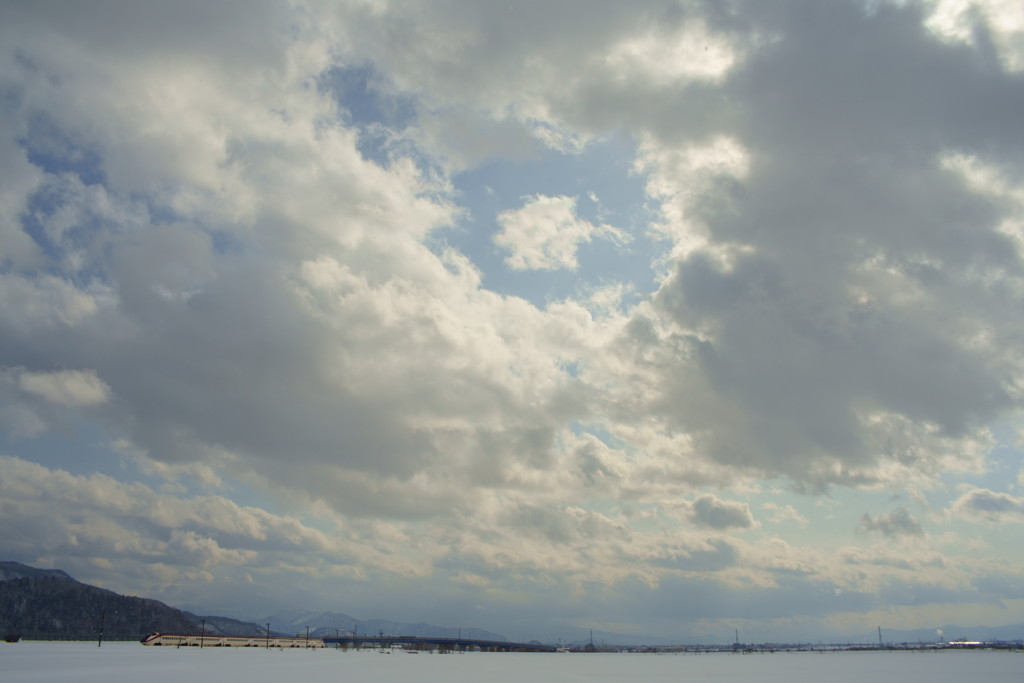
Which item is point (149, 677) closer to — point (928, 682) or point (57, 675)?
point (57, 675)

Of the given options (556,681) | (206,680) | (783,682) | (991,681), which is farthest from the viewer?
(991,681)

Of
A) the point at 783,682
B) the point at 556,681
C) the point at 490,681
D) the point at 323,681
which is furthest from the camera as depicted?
the point at 783,682

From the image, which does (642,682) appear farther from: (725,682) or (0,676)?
(0,676)

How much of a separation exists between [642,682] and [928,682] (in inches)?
2081

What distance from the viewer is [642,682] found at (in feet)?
393

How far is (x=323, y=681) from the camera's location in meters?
89.4

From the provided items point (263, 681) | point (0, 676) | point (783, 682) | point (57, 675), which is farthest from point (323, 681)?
point (783, 682)

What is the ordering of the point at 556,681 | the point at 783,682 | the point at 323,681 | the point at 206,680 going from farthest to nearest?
the point at 783,682, the point at 556,681, the point at 323,681, the point at 206,680

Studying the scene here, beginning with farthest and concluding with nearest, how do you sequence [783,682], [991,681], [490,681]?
[991,681], [783,682], [490,681]

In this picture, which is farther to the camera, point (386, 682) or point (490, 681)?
point (490, 681)

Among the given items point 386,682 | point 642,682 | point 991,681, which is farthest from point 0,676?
point 991,681

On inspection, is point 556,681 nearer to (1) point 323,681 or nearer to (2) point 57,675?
(1) point 323,681

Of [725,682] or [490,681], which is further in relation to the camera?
[725,682]

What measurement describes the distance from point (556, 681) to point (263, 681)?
47.1 metres
